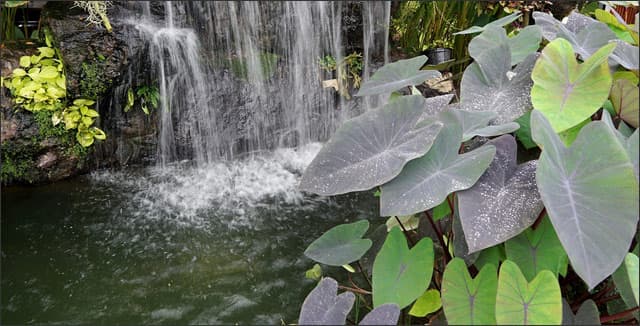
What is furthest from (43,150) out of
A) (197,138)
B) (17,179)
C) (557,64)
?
(557,64)

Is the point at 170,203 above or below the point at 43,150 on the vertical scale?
below

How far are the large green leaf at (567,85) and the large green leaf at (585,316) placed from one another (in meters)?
0.32

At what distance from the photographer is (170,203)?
2.83m

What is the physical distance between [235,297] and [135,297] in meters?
0.42

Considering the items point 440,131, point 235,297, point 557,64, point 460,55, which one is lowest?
point 235,297

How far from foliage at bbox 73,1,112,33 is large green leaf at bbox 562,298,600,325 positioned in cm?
318

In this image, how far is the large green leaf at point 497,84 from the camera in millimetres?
993

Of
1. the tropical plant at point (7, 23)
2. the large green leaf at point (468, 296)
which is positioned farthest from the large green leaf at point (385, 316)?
the tropical plant at point (7, 23)

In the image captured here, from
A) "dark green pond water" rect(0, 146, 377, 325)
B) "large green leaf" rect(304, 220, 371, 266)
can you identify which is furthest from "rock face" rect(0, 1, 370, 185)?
"large green leaf" rect(304, 220, 371, 266)

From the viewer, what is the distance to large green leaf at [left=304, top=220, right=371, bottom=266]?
103cm

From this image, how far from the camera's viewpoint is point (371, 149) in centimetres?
95

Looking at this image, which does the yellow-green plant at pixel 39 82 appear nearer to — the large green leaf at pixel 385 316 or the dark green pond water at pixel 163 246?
the dark green pond water at pixel 163 246

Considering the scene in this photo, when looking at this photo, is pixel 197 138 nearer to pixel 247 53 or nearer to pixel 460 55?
pixel 247 53

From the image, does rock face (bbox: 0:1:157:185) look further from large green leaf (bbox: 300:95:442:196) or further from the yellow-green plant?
large green leaf (bbox: 300:95:442:196)
